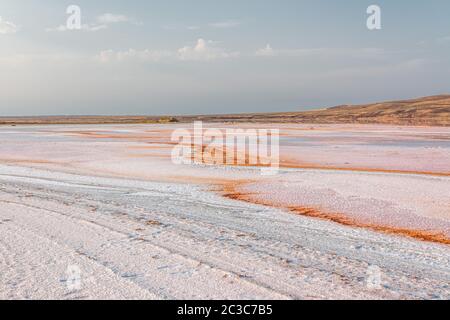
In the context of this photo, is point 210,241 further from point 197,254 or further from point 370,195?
point 370,195

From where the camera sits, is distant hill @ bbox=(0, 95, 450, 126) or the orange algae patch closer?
the orange algae patch

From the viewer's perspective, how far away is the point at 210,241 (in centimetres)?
819

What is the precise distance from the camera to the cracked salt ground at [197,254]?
234 inches

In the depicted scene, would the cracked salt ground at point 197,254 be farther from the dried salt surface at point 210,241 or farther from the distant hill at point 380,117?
the distant hill at point 380,117

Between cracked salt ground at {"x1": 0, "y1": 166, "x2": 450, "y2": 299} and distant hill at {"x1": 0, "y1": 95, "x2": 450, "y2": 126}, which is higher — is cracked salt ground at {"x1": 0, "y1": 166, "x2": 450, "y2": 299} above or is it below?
below

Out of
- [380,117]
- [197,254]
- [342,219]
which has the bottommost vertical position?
[342,219]

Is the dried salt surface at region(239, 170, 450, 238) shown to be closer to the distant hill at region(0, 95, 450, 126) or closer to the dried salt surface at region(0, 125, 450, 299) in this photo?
the dried salt surface at region(0, 125, 450, 299)

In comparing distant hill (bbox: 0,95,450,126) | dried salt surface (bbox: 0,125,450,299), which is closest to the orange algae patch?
dried salt surface (bbox: 0,125,450,299)

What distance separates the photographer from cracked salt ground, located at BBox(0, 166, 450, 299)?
5.95 m

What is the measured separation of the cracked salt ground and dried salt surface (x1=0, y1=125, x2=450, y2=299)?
0.02 m

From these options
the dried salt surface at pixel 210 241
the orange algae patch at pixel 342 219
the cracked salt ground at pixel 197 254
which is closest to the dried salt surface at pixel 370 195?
the dried salt surface at pixel 210 241

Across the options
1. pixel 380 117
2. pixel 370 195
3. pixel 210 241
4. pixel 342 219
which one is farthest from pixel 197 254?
pixel 380 117

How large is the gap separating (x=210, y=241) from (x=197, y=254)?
2.69ft

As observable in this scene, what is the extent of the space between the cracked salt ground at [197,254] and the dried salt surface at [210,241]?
0.8 inches
